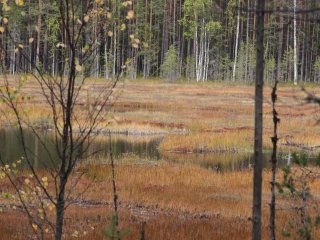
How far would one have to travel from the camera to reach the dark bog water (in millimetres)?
20844

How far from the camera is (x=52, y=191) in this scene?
14.5 m

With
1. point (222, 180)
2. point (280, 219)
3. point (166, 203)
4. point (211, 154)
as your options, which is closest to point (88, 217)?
point (166, 203)

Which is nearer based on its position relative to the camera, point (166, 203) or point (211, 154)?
point (166, 203)

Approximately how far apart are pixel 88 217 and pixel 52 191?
387 cm

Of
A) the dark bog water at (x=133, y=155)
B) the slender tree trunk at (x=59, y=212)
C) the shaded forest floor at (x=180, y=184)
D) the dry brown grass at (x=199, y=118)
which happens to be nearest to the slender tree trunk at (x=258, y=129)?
the shaded forest floor at (x=180, y=184)

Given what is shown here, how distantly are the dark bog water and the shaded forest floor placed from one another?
128cm

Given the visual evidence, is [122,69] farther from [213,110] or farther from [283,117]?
[213,110]

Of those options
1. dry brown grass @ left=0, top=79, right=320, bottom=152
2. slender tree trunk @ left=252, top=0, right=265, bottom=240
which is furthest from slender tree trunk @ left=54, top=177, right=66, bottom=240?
dry brown grass @ left=0, top=79, right=320, bottom=152

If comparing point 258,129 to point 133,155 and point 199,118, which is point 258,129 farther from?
point 199,118

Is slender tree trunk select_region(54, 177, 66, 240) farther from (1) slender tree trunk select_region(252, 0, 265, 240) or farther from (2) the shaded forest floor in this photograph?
(1) slender tree trunk select_region(252, 0, 265, 240)

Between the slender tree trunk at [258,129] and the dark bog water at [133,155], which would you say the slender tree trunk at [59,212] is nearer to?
the slender tree trunk at [258,129]

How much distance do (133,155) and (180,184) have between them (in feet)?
15.8

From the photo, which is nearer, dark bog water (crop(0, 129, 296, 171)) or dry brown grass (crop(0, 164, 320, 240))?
dry brown grass (crop(0, 164, 320, 240))

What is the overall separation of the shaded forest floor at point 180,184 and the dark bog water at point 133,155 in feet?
4.18
